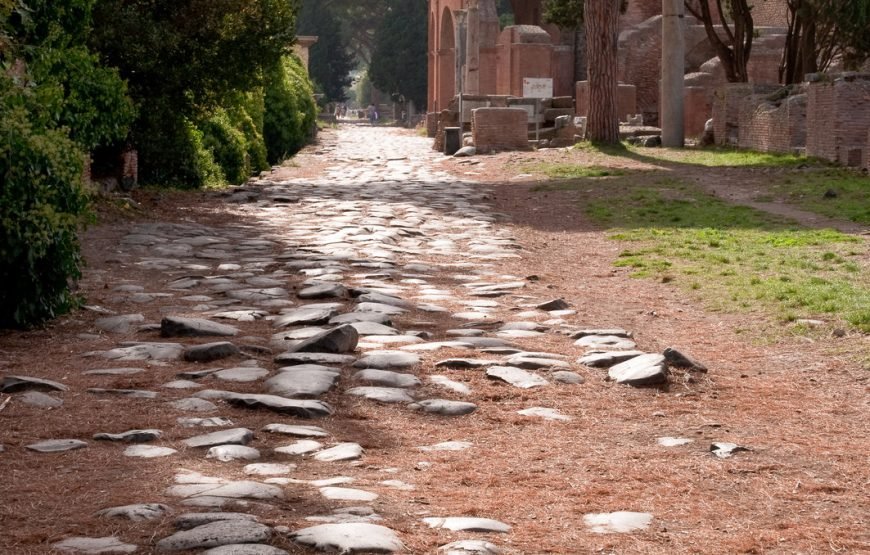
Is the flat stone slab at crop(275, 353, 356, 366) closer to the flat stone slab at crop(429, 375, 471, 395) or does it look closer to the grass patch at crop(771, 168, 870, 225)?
the flat stone slab at crop(429, 375, 471, 395)

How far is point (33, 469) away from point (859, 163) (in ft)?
52.5

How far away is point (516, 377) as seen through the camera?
5926 mm

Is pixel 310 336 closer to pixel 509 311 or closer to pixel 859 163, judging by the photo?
pixel 509 311

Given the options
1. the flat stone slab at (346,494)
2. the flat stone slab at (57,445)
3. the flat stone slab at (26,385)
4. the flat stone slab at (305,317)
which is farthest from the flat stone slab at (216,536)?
the flat stone slab at (305,317)

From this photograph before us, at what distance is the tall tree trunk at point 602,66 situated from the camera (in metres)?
23.2

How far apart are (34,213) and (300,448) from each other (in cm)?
248

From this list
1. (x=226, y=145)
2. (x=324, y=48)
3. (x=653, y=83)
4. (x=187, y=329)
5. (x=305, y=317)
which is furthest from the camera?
(x=324, y=48)

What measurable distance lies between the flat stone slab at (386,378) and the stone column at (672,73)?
20.4m

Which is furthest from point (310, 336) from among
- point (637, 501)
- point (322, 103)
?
point (322, 103)

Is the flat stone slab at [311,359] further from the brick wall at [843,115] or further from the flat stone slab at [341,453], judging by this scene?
the brick wall at [843,115]

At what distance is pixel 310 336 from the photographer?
264 inches

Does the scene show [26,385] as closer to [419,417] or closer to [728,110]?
[419,417]

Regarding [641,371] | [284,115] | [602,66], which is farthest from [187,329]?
[284,115]

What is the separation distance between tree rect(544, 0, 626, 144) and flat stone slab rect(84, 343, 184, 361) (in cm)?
1815
